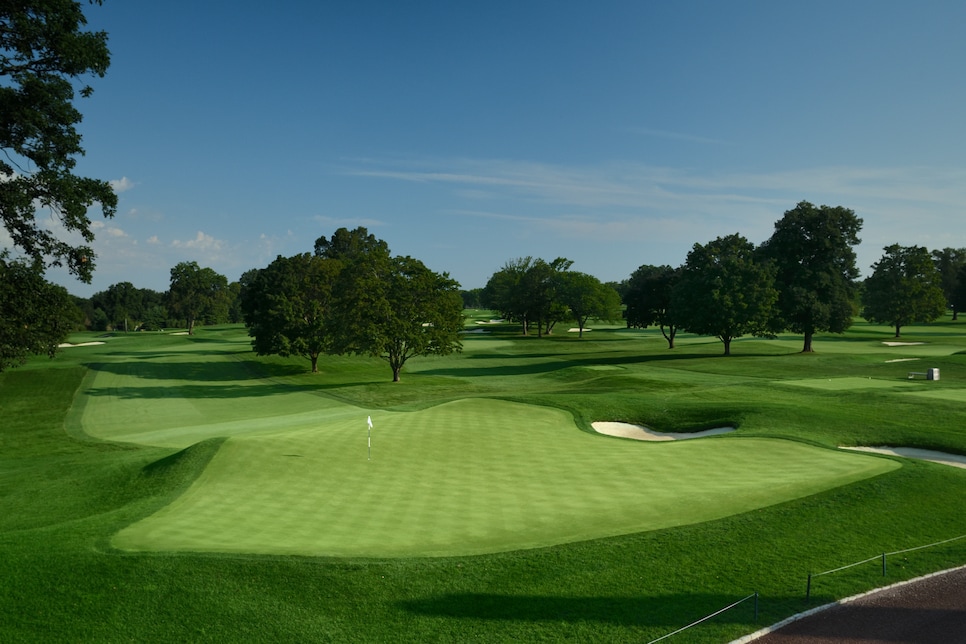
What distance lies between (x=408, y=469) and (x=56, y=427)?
30.5m

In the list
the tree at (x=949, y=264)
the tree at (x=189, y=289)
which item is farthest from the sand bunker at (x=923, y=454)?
the tree at (x=949, y=264)

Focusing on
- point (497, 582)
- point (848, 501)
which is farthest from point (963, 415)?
point (497, 582)

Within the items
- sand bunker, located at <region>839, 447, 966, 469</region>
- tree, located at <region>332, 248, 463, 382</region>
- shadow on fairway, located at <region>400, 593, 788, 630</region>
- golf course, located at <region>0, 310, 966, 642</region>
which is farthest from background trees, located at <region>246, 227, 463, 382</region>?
shadow on fairway, located at <region>400, 593, 788, 630</region>

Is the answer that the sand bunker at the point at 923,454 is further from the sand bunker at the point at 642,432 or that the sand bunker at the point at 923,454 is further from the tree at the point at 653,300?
the tree at the point at 653,300

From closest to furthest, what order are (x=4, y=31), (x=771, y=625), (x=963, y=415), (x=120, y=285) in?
1. (x=771, y=625)
2. (x=4, y=31)
3. (x=963, y=415)
4. (x=120, y=285)

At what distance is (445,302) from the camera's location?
5706 centimetres

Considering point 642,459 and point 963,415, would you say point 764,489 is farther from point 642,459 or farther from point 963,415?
point 963,415

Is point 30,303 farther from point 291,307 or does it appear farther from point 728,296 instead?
point 728,296

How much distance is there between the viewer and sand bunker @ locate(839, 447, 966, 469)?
885 inches

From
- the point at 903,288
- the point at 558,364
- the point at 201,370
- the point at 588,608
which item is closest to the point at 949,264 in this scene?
the point at 903,288

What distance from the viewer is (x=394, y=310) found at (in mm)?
54844

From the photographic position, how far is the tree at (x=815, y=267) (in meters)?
66.1

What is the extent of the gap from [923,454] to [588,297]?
83.9 meters

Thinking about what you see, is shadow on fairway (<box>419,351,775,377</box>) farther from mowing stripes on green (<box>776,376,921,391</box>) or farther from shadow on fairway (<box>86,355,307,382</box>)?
mowing stripes on green (<box>776,376,921,391</box>)
